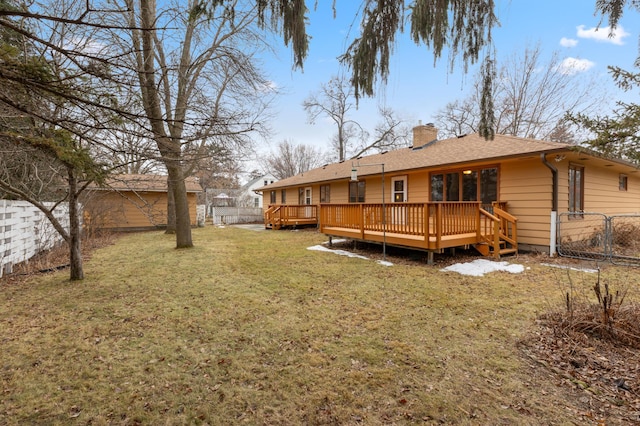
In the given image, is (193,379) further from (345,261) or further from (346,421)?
(345,261)

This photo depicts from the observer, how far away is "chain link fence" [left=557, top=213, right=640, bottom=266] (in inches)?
284

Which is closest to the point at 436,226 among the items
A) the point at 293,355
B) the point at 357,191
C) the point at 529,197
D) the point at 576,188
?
the point at 529,197

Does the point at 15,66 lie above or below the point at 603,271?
above

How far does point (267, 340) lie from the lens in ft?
10.5


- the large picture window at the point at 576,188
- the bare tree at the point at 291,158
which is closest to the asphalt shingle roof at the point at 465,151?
the large picture window at the point at 576,188

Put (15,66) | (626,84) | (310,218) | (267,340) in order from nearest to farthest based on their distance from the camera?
(15,66) → (626,84) → (267,340) → (310,218)

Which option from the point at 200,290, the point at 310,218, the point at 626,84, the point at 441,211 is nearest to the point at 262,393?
the point at 200,290

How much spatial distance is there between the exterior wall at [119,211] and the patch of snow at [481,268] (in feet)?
27.3

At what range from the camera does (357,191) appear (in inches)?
548

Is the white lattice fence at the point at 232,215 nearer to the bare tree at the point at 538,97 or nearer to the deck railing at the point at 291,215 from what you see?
the deck railing at the point at 291,215

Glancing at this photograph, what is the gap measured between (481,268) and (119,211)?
48.3 ft

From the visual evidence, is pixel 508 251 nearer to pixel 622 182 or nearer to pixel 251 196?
pixel 622 182

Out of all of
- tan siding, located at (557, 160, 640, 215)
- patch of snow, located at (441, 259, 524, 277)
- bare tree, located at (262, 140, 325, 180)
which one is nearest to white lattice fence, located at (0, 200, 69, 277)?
patch of snow, located at (441, 259, 524, 277)

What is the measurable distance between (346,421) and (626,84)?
3747 mm
